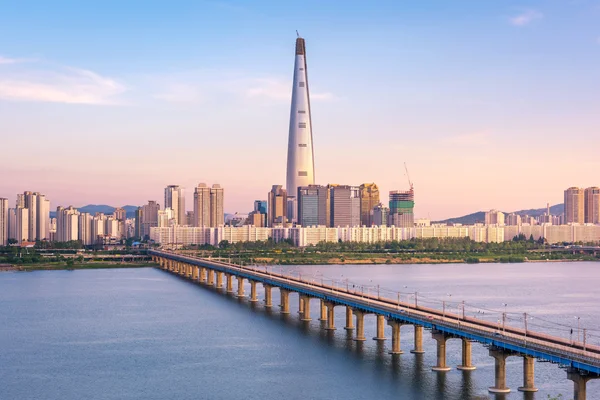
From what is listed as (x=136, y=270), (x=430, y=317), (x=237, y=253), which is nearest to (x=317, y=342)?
(x=430, y=317)

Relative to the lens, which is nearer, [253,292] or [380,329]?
[380,329]

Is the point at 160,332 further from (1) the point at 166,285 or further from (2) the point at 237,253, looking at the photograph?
(2) the point at 237,253

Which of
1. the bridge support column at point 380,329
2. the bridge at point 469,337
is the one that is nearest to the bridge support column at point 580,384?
the bridge at point 469,337

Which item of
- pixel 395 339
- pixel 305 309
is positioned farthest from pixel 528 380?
pixel 305 309

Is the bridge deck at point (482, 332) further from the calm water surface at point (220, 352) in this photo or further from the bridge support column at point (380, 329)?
the calm water surface at point (220, 352)

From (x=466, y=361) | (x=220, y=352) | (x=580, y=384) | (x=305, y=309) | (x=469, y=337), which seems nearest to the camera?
(x=580, y=384)

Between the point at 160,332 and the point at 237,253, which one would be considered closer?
the point at 160,332

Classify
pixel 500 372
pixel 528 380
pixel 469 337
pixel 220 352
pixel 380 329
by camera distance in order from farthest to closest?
pixel 380 329 < pixel 220 352 < pixel 469 337 < pixel 500 372 < pixel 528 380

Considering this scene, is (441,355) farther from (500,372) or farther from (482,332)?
(500,372)
